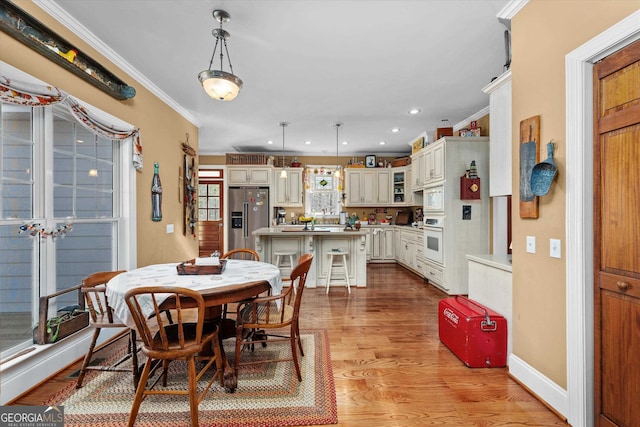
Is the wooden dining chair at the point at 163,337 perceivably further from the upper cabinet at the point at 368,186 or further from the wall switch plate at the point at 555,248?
the upper cabinet at the point at 368,186

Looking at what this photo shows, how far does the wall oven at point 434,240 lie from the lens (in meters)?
4.42

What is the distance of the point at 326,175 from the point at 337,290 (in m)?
3.74

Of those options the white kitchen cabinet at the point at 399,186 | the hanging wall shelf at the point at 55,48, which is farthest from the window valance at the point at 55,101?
the white kitchen cabinet at the point at 399,186

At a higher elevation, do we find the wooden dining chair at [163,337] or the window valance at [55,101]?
the window valance at [55,101]

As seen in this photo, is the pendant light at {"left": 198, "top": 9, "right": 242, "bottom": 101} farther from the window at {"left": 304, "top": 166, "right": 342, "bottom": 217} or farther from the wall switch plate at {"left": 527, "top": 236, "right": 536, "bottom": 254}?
the window at {"left": 304, "top": 166, "right": 342, "bottom": 217}

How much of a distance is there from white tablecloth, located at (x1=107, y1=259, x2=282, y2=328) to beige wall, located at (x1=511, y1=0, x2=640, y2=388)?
5.77 feet

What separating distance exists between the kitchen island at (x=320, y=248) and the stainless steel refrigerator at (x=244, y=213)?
2364 millimetres

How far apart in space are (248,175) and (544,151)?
599cm

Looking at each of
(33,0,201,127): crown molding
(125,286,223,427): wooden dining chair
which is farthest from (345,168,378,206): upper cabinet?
(125,286,223,427): wooden dining chair

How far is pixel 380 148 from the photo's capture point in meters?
7.04

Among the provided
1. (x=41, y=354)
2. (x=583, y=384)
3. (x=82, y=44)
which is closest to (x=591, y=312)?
(x=583, y=384)

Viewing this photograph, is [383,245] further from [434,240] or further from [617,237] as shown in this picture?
[617,237]

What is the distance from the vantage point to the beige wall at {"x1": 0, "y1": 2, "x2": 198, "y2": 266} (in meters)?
2.08

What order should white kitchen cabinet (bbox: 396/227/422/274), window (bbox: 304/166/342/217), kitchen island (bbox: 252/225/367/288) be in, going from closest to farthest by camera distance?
kitchen island (bbox: 252/225/367/288) < white kitchen cabinet (bbox: 396/227/422/274) < window (bbox: 304/166/342/217)
